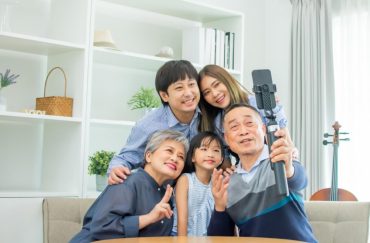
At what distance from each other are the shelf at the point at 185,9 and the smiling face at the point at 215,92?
4.66ft

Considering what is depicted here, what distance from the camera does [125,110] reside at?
13.0 feet

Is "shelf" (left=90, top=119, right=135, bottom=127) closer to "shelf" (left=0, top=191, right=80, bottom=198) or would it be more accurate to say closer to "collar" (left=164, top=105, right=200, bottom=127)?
"shelf" (left=0, top=191, right=80, bottom=198)

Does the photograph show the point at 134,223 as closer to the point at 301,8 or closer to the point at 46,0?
the point at 46,0

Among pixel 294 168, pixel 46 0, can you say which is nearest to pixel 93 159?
pixel 46 0

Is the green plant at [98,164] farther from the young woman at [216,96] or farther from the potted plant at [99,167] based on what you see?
the young woman at [216,96]

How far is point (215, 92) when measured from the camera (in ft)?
8.26

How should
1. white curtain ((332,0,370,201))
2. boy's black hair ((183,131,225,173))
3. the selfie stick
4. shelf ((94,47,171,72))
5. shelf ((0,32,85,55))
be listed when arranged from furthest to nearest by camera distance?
1. white curtain ((332,0,370,201))
2. shelf ((94,47,171,72))
3. shelf ((0,32,85,55))
4. boy's black hair ((183,131,225,173))
5. the selfie stick

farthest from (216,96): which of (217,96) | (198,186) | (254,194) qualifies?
(254,194)

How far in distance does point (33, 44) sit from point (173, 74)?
1094mm

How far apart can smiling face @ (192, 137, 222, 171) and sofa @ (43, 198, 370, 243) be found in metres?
0.47

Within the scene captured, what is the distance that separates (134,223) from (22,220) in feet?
2.98

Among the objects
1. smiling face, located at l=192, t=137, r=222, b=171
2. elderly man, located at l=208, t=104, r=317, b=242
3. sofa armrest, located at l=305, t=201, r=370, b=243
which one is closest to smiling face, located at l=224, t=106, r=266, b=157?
elderly man, located at l=208, t=104, r=317, b=242

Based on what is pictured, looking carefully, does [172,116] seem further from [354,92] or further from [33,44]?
[354,92]

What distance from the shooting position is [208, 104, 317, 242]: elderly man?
2.02 metres
